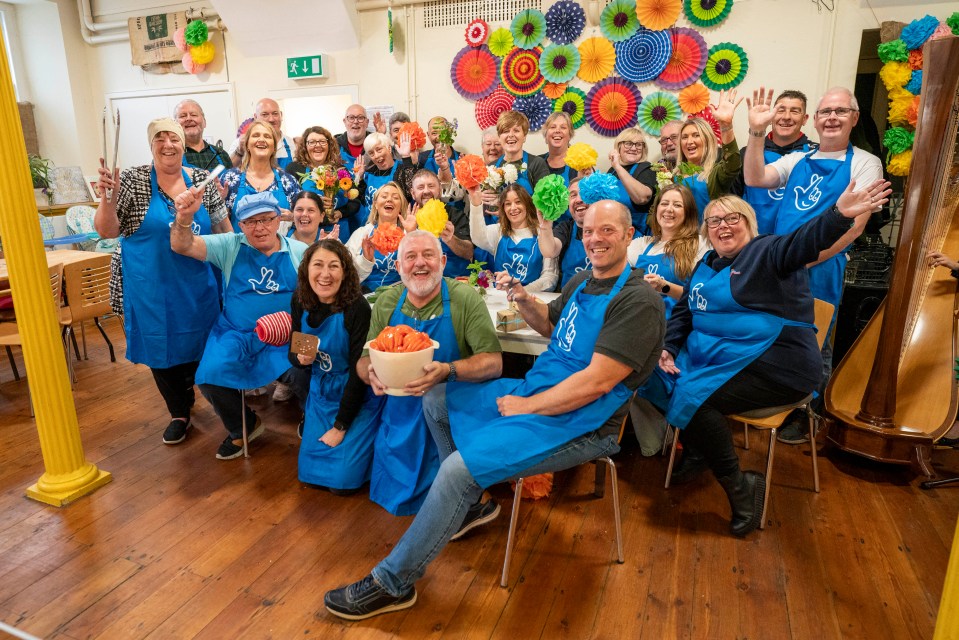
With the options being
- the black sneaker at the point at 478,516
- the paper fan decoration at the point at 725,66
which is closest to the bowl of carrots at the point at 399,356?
the black sneaker at the point at 478,516

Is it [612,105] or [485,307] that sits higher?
[612,105]

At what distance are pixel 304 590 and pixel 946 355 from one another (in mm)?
3384

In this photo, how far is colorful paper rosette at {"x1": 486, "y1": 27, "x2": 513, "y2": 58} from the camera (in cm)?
589

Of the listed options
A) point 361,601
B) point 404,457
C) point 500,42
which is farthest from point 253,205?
point 500,42

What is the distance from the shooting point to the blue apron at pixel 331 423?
9.36 ft

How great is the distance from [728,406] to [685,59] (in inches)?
156

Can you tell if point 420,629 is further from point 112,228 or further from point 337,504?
point 112,228

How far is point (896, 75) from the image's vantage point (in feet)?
14.2

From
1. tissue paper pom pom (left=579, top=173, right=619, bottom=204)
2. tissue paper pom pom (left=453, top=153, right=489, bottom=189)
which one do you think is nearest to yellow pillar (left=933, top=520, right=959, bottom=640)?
tissue paper pom pom (left=579, top=173, right=619, bottom=204)

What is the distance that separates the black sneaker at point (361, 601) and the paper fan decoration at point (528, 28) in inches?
207

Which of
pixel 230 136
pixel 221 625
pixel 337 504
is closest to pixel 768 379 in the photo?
pixel 337 504

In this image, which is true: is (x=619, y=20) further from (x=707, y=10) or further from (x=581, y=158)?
(x=581, y=158)

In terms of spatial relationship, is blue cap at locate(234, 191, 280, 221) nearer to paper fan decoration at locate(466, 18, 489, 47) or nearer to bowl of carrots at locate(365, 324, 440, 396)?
bowl of carrots at locate(365, 324, 440, 396)

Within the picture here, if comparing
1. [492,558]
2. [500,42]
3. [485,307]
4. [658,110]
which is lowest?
[492,558]
